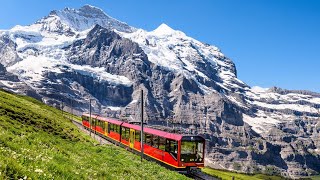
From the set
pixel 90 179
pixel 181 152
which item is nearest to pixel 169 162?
pixel 181 152

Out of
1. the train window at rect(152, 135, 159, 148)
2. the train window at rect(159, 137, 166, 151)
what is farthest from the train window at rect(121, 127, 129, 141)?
the train window at rect(159, 137, 166, 151)

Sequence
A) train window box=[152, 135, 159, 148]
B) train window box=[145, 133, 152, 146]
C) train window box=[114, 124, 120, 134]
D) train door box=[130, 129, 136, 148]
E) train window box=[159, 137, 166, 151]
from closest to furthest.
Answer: train window box=[159, 137, 166, 151] → train window box=[152, 135, 159, 148] → train window box=[145, 133, 152, 146] → train door box=[130, 129, 136, 148] → train window box=[114, 124, 120, 134]

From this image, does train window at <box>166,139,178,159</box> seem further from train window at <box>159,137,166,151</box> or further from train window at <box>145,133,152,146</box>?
train window at <box>145,133,152,146</box>

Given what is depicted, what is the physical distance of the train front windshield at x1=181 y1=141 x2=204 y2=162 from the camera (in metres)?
47.5

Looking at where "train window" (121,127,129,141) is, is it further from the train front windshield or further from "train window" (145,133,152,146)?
the train front windshield

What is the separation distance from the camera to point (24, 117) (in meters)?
45.7

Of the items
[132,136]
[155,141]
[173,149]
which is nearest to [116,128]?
[132,136]

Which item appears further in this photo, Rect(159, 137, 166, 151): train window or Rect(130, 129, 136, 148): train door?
Rect(130, 129, 136, 148): train door

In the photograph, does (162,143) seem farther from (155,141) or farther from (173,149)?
(173,149)

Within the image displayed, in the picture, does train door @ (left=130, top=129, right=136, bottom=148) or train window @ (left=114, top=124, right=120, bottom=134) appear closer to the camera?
train door @ (left=130, top=129, right=136, bottom=148)

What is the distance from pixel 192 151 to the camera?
160ft

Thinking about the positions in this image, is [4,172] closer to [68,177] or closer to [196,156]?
[68,177]

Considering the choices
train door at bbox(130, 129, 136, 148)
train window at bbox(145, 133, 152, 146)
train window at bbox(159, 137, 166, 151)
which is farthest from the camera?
train door at bbox(130, 129, 136, 148)

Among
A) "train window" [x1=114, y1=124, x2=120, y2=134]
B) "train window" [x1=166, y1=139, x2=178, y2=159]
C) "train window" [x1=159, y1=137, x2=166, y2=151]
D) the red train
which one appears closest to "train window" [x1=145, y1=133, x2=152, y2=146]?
the red train
